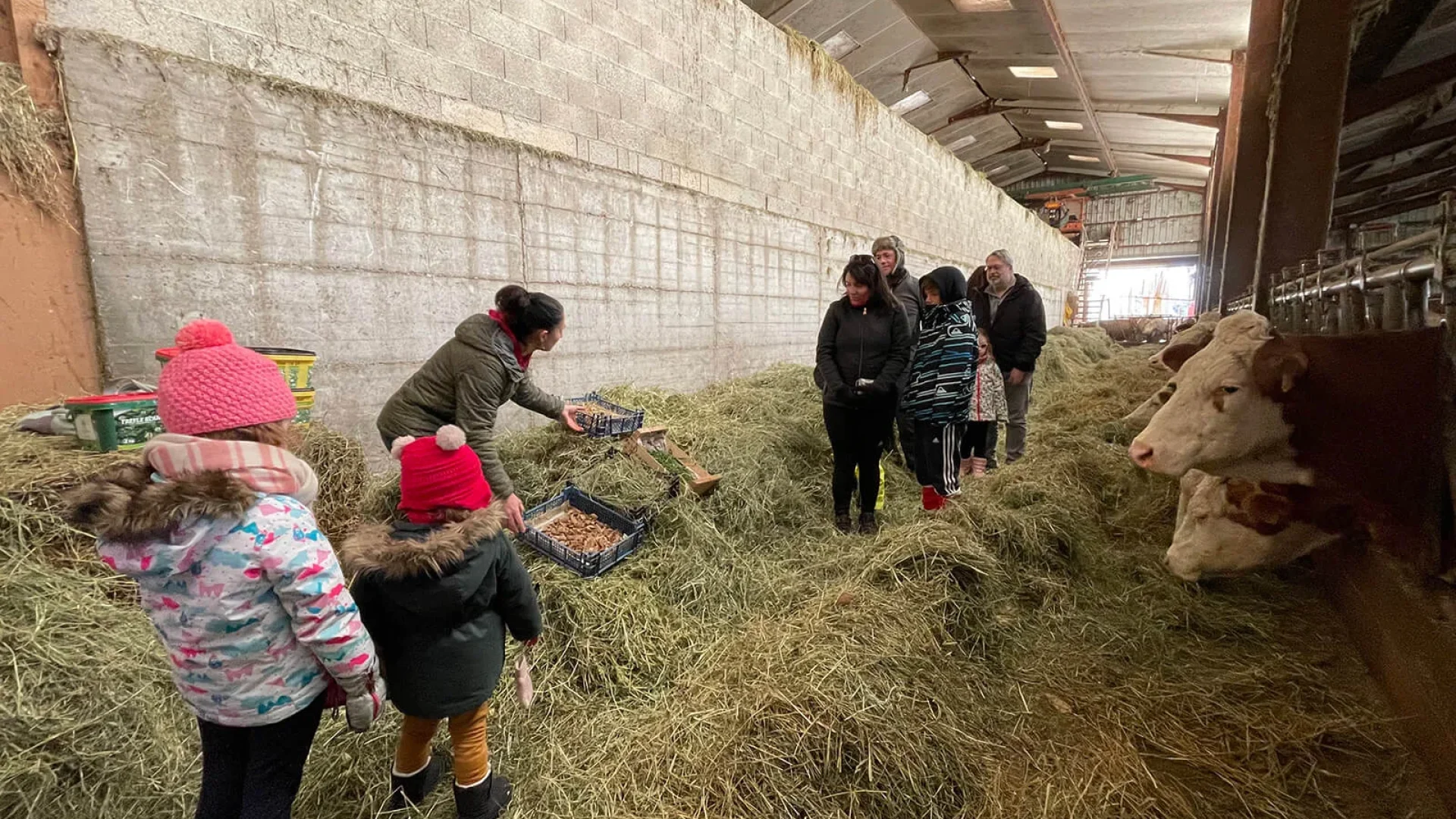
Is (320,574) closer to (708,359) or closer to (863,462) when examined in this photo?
(863,462)

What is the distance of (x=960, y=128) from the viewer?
1736 centimetres

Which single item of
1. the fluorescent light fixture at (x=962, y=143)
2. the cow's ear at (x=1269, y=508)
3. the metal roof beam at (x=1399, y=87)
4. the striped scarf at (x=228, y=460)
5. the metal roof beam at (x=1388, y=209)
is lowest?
the cow's ear at (x=1269, y=508)

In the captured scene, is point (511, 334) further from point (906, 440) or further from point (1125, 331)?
point (1125, 331)

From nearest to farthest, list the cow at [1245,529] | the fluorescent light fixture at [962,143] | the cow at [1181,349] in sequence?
the cow at [1245,529] < the cow at [1181,349] < the fluorescent light fixture at [962,143]

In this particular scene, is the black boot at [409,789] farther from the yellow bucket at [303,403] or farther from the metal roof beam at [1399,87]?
the metal roof beam at [1399,87]

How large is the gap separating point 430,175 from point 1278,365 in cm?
397

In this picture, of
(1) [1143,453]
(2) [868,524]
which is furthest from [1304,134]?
(2) [868,524]

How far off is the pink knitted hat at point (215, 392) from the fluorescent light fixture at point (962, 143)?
19.8 meters

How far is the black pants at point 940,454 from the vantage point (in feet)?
11.4

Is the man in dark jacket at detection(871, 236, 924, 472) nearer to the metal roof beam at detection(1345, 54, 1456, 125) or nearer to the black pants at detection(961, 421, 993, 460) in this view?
the black pants at detection(961, 421, 993, 460)

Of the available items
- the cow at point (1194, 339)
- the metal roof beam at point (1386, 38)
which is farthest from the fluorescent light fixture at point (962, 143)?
the cow at point (1194, 339)

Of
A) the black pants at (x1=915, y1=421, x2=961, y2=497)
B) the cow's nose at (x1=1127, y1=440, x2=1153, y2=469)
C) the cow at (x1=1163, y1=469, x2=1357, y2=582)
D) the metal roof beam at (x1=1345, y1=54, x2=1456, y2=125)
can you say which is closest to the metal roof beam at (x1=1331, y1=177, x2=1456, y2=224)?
the metal roof beam at (x1=1345, y1=54, x2=1456, y2=125)

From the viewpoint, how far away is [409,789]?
176cm

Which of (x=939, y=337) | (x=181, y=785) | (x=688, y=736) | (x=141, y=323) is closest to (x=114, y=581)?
(x=181, y=785)
